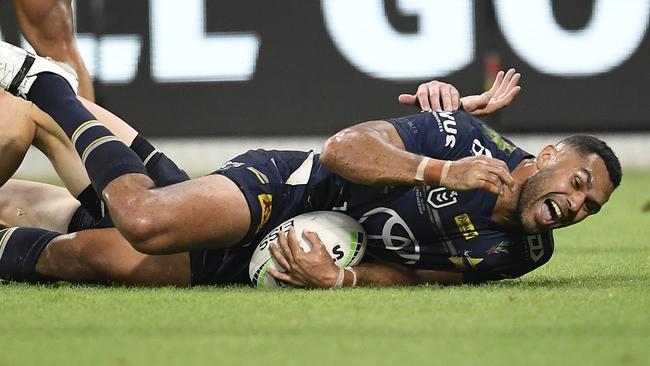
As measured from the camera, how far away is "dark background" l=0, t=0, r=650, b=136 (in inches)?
421

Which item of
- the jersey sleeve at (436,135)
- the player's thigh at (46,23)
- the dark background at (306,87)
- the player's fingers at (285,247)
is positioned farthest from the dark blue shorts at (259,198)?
the dark background at (306,87)

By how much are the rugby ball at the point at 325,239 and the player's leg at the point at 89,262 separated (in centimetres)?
30

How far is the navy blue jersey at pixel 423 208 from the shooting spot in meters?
4.51

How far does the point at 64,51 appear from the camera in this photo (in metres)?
6.82

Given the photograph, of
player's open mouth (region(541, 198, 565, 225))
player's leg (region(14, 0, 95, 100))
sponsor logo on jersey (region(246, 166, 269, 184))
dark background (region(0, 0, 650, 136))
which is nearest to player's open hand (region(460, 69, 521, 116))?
player's open mouth (region(541, 198, 565, 225))

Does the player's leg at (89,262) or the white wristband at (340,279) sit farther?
the player's leg at (89,262)

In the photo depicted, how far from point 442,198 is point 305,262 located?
541 millimetres

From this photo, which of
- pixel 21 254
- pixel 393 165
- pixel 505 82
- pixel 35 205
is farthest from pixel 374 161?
pixel 35 205

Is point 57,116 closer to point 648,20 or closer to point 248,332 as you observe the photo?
point 248,332

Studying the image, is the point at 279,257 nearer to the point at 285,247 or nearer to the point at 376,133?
the point at 285,247

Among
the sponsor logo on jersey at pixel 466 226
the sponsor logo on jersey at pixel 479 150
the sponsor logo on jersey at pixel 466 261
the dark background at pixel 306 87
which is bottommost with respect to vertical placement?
the dark background at pixel 306 87

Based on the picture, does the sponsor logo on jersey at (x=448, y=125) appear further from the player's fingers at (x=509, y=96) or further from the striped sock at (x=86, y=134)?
the striped sock at (x=86, y=134)

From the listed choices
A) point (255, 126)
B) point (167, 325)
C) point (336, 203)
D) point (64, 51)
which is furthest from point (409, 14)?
point (167, 325)

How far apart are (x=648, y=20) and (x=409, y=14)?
198 centimetres
